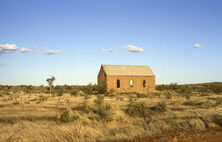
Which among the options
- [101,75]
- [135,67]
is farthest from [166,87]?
[101,75]

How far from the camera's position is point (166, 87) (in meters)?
45.2

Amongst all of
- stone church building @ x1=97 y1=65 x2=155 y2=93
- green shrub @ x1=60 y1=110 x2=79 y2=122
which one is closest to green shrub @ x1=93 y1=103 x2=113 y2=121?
green shrub @ x1=60 y1=110 x2=79 y2=122

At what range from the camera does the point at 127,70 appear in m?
33.1

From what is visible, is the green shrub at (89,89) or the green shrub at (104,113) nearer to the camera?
the green shrub at (104,113)

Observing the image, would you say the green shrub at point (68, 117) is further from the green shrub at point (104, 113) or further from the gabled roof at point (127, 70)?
the gabled roof at point (127, 70)

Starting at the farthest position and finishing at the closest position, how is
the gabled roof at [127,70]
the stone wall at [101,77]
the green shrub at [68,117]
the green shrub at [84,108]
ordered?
the gabled roof at [127,70]
the stone wall at [101,77]
the green shrub at [84,108]
the green shrub at [68,117]

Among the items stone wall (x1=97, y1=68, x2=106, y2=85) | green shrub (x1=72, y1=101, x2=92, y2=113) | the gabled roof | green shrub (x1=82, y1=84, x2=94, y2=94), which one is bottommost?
green shrub (x1=72, y1=101, x2=92, y2=113)

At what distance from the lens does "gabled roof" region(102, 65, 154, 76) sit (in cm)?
3168

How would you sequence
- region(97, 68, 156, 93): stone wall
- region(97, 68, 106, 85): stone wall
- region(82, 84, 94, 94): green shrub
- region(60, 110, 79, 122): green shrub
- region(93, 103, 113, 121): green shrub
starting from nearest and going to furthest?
region(60, 110, 79, 122): green shrub
region(93, 103, 113, 121): green shrub
region(82, 84, 94, 94): green shrub
region(97, 68, 156, 93): stone wall
region(97, 68, 106, 85): stone wall

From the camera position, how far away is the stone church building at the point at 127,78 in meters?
30.9

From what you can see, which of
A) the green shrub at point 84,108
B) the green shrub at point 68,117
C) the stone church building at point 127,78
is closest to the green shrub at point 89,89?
the stone church building at point 127,78

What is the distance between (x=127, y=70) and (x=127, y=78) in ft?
5.88

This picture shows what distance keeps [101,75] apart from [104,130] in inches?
1046

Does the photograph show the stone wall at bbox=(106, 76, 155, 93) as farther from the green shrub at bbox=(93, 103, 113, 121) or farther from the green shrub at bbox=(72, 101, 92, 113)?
the green shrub at bbox=(93, 103, 113, 121)
